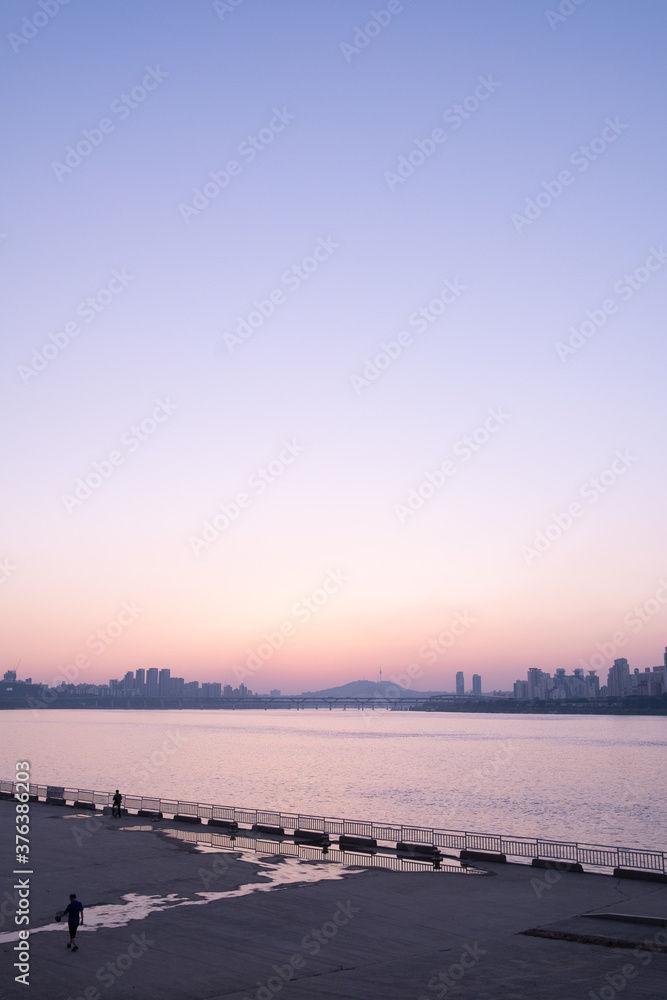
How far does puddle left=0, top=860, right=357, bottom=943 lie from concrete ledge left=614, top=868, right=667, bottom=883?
35.9 feet

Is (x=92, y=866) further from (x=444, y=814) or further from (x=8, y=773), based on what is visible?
(x=8, y=773)

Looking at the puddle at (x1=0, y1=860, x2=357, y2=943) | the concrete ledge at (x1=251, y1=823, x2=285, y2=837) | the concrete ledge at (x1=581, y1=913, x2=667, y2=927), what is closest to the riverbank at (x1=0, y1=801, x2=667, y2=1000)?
the puddle at (x1=0, y1=860, x2=357, y2=943)

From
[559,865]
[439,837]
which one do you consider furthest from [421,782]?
[559,865]

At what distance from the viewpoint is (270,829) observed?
48250mm

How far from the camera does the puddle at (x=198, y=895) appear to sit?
27781mm

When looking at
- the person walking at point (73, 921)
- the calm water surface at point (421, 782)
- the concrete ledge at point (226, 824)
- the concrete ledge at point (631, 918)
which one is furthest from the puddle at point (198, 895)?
the calm water surface at point (421, 782)

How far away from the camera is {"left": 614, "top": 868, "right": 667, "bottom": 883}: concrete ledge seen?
1371 inches

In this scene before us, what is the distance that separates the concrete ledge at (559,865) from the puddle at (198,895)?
8188mm

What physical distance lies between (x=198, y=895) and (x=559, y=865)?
1600 centimetres

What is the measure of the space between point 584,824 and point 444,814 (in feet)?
41.2

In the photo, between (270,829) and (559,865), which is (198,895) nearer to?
(559,865)

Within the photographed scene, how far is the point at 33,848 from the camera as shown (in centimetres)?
4134

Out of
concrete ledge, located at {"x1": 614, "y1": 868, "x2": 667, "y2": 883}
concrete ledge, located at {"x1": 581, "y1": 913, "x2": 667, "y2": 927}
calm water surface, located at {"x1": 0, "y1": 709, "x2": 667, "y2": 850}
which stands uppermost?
concrete ledge, located at {"x1": 581, "y1": 913, "x2": 667, "y2": 927}

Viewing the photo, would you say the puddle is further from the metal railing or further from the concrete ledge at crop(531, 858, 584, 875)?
the concrete ledge at crop(531, 858, 584, 875)
